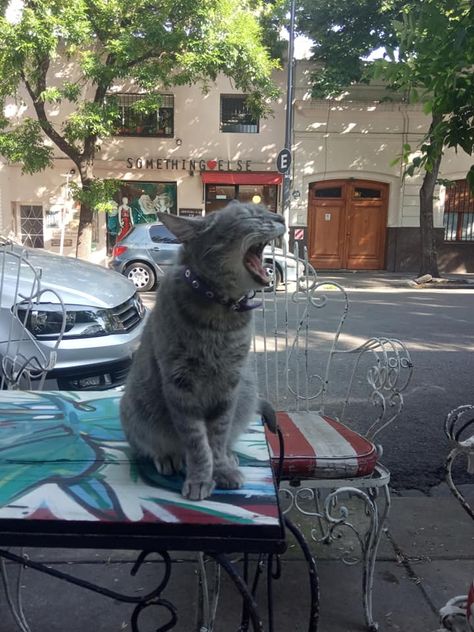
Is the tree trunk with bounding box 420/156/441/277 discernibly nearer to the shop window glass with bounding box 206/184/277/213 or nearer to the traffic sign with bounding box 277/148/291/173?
the traffic sign with bounding box 277/148/291/173

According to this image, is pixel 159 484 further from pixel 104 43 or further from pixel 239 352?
pixel 104 43

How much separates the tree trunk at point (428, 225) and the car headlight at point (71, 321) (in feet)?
40.1

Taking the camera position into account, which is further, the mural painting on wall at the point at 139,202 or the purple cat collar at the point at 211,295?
the mural painting on wall at the point at 139,202

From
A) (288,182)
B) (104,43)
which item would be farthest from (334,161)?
(104,43)

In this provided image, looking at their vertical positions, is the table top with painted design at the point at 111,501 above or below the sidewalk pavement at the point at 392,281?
above

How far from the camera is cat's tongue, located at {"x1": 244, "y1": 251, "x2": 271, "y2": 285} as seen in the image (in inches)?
66.5

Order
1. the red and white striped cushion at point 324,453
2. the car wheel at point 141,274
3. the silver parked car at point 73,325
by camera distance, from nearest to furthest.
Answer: the red and white striped cushion at point 324,453
the silver parked car at point 73,325
the car wheel at point 141,274

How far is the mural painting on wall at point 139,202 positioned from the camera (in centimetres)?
1753

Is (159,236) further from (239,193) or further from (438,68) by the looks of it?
(438,68)

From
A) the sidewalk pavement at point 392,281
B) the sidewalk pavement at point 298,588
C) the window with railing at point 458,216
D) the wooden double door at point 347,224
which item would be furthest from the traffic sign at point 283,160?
the sidewalk pavement at point 298,588

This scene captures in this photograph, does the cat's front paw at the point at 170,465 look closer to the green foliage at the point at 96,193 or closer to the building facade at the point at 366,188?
the green foliage at the point at 96,193

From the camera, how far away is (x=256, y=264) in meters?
1.71

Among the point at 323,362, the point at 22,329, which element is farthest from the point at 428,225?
the point at 22,329

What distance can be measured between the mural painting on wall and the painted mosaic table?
1600 centimetres
